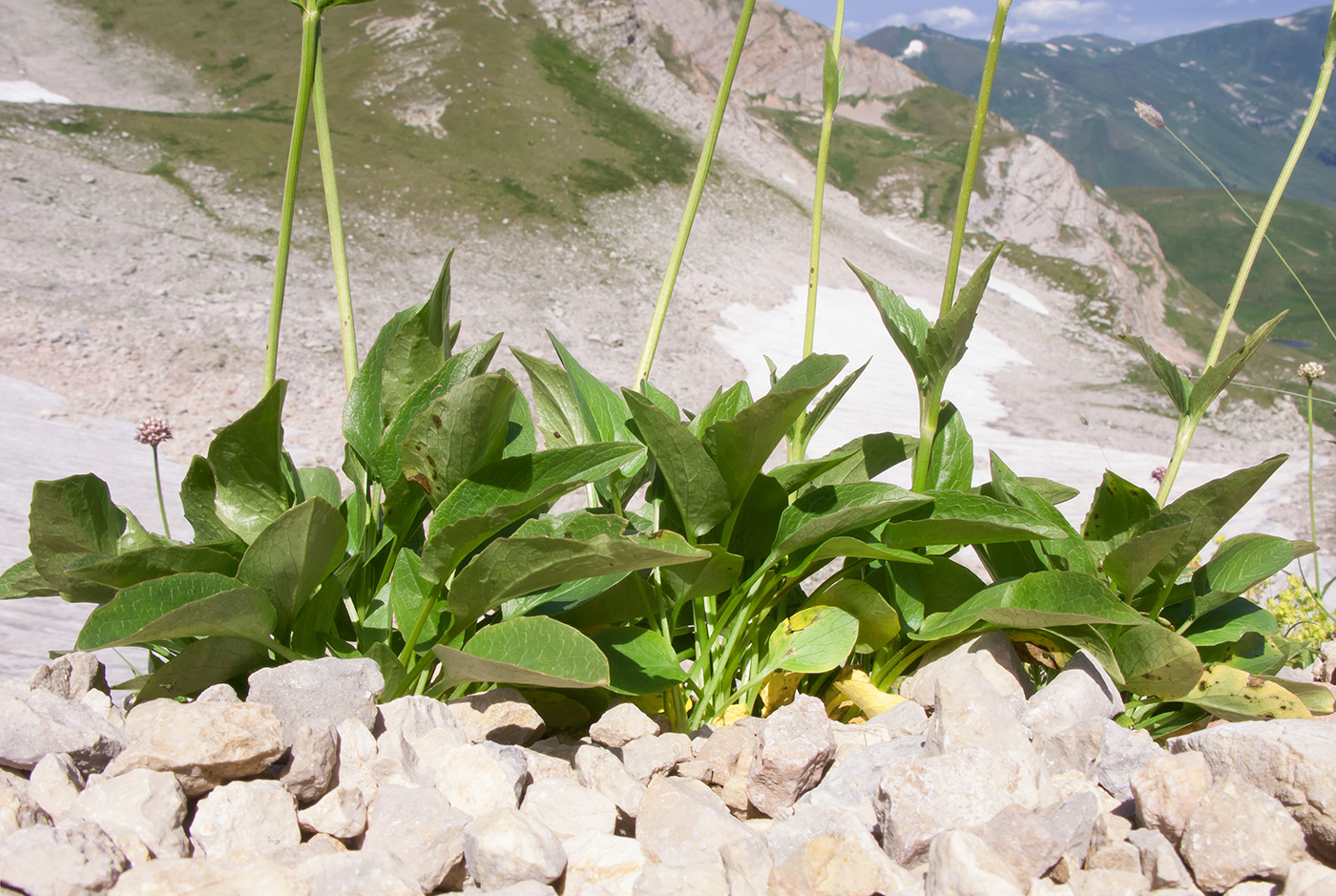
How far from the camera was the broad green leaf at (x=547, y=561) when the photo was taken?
1.18 meters

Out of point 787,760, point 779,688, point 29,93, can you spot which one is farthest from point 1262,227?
point 29,93

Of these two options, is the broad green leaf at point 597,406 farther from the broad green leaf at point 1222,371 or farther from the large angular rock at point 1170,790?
the broad green leaf at point 1222,371

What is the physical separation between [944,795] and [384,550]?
3.63ft

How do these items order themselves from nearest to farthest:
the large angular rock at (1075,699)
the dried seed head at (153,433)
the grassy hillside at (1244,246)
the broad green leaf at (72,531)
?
1. the broad green leaf at (72,531)
2. the large angular rock at (1075,699)
3. the dried seed head at (153,433)
4. the grassy hillside at (1244,246)

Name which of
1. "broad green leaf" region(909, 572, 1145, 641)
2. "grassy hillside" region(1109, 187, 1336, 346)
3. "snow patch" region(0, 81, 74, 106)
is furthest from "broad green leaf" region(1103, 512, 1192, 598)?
"grassy hillside" region(1109, 187, 1336, 346)

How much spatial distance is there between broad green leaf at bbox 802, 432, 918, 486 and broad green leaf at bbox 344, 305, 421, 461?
88 centimetres

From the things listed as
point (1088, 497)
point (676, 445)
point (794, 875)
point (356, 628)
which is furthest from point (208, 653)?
point (1088, 497)

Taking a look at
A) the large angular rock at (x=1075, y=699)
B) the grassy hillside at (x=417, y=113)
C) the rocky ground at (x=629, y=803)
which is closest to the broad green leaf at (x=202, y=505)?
the rocky ground at (x=629, y=803)

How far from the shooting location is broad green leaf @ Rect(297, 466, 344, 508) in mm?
1837

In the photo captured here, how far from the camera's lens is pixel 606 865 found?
1137 millimetres

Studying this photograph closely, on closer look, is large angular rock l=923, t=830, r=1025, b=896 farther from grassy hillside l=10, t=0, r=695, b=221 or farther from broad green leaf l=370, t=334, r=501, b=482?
grassy hillside l=10, t=0, r=695, b=221

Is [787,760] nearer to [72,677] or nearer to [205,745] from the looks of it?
[205,745]

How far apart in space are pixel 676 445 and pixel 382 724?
646mm

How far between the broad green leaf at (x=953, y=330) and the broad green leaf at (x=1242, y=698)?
72 centimetres
